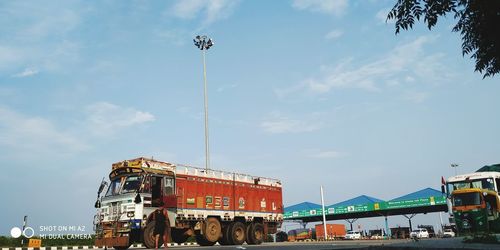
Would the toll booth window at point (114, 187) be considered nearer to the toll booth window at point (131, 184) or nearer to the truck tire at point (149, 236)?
the toll booth window at point (131, 184)

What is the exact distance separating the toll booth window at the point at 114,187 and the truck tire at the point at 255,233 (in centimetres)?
790

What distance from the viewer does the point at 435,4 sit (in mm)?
7086

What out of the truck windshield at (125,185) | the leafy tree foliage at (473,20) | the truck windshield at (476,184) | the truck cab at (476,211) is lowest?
the truck cab at (476,211)

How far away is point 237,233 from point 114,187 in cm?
704

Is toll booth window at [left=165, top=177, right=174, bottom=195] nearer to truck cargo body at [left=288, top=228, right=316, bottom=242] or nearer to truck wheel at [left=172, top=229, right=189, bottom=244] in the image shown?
truck wheel at [left=172, top=229, right=189, bottom=244]

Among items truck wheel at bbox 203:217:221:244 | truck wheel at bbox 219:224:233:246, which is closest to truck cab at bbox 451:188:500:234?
truck wheel at bbox 219:224:233:246

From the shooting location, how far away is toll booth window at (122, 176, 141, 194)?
680 inches

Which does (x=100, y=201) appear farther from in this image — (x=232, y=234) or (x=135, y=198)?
(x=232, y=234)

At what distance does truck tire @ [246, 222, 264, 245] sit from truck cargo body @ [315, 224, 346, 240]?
90.2 feet

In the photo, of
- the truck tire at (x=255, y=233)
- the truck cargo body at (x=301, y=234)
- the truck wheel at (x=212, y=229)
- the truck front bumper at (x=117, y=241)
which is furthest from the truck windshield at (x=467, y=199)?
the truck cargo body at (x=301, y=234)

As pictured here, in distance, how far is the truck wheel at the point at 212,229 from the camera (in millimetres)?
20375

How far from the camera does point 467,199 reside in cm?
1962

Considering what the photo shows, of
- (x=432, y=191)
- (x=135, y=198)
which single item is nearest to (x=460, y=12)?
(x=135, y=198)

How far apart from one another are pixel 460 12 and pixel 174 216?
1437 centimetres
